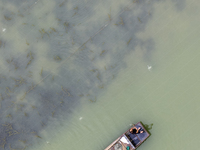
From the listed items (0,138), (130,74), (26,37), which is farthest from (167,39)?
(0,138)

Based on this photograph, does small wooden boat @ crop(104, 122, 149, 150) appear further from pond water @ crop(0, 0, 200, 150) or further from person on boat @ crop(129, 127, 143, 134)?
pond water @ crop(0, 0, 200, 150)

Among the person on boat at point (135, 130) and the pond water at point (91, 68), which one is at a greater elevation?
the pond water at point (91, 68)

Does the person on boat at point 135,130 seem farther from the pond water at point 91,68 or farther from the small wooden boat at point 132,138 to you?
the pond water at point 91,68

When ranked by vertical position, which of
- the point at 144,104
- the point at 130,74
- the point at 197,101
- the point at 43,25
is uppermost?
the point at 43,25

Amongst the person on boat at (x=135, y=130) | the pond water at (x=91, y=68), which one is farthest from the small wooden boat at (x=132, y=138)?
the pond water at (x=91, y=68)

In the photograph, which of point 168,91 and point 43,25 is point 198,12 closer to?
point 168,91

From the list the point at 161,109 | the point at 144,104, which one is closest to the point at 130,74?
the point at 144,104

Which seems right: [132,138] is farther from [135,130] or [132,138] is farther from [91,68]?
[91,68]

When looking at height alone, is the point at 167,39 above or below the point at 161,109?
above
